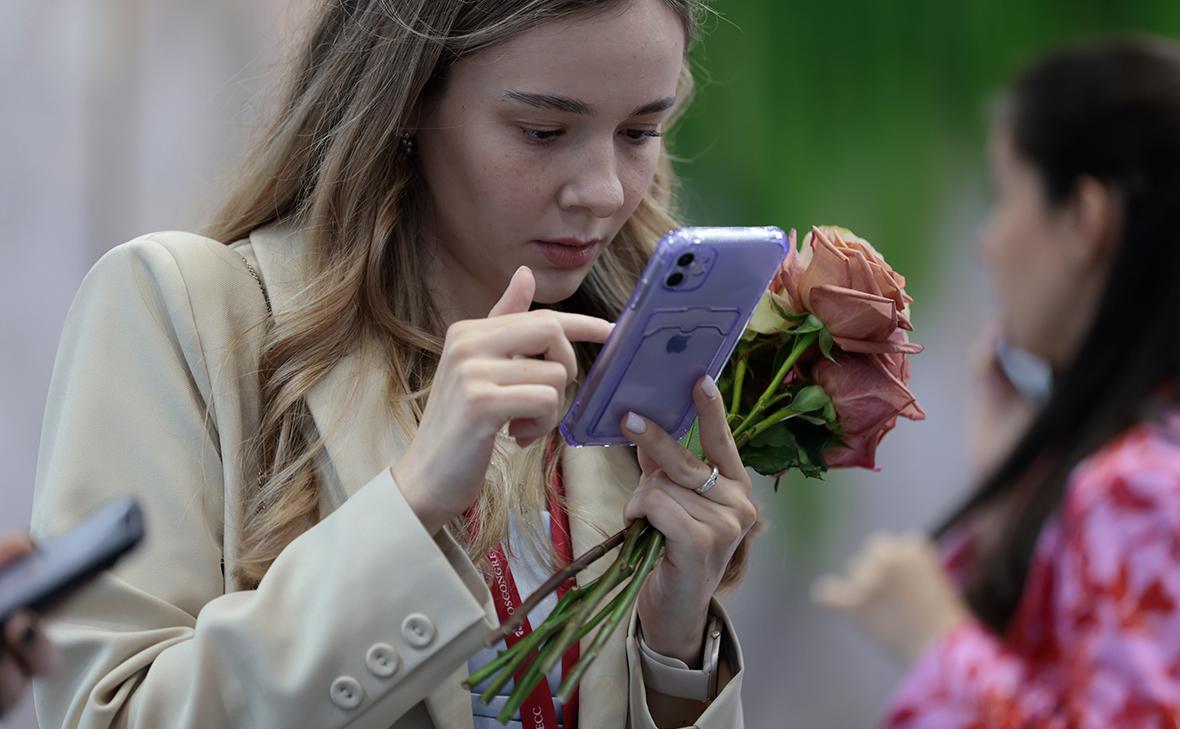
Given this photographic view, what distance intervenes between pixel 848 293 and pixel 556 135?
380 mm

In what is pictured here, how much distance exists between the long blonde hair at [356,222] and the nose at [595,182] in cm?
15

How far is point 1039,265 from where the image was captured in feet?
2.72

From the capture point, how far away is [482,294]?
1646mm

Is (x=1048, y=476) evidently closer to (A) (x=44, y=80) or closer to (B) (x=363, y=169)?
(B) (x=363, y=169)

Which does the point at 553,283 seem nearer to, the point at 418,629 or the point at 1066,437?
the point at 418,629

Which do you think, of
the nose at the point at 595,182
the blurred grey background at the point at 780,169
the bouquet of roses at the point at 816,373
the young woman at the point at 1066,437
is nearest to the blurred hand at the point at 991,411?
the young woman at the point at 1066,437

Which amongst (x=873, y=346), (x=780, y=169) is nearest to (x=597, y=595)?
(x=873, y=346)

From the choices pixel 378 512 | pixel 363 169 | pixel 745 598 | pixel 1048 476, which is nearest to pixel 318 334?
pixel 363 169

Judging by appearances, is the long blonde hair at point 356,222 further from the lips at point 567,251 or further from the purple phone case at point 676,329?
the purple phone case at point 676,329

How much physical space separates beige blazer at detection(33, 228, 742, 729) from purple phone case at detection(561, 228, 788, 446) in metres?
0.19

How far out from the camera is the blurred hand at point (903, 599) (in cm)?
81

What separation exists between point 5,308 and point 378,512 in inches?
77.5

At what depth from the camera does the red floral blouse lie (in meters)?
0.72

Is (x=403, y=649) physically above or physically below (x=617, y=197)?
below
